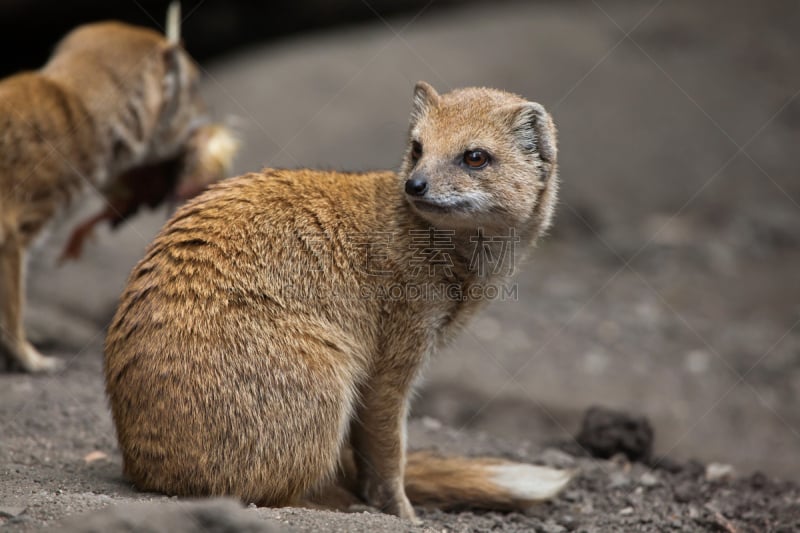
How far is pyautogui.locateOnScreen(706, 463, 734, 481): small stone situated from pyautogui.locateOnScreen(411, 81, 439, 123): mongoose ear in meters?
2.67

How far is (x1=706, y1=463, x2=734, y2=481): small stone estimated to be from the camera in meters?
5.32

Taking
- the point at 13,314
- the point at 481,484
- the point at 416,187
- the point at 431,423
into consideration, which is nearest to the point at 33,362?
the point at 13,314

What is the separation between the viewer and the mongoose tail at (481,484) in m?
4.49

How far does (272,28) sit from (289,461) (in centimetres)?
910

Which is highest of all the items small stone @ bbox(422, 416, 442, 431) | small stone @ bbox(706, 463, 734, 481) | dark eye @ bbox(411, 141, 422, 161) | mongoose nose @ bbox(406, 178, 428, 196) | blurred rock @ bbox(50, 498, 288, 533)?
dark eye @ bbox(411, 141, 422, 161)

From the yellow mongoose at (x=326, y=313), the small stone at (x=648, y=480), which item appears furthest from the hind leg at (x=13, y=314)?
the small stone at (x=648, y=480)

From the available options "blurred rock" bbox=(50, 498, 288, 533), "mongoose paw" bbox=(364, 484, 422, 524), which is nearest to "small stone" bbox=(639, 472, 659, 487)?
"mongoose paw" bbox=(364, 484, 422, 524)

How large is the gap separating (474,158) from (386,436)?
4.36 ft

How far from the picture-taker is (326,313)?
4.08 meters

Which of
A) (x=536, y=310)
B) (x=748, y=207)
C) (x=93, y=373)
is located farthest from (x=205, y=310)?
(x=748, y=207)

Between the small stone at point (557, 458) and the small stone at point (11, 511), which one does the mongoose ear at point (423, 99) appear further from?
the small stone at point (11, 511)

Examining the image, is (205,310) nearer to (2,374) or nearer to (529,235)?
(529,235)

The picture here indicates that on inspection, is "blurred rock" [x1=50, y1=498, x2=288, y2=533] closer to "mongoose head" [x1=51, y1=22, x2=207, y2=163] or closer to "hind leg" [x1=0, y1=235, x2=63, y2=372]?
"hind leg" [x1=0, y1=235, x2=63, y2=372]

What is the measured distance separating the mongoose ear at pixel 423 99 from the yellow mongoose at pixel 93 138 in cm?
283
